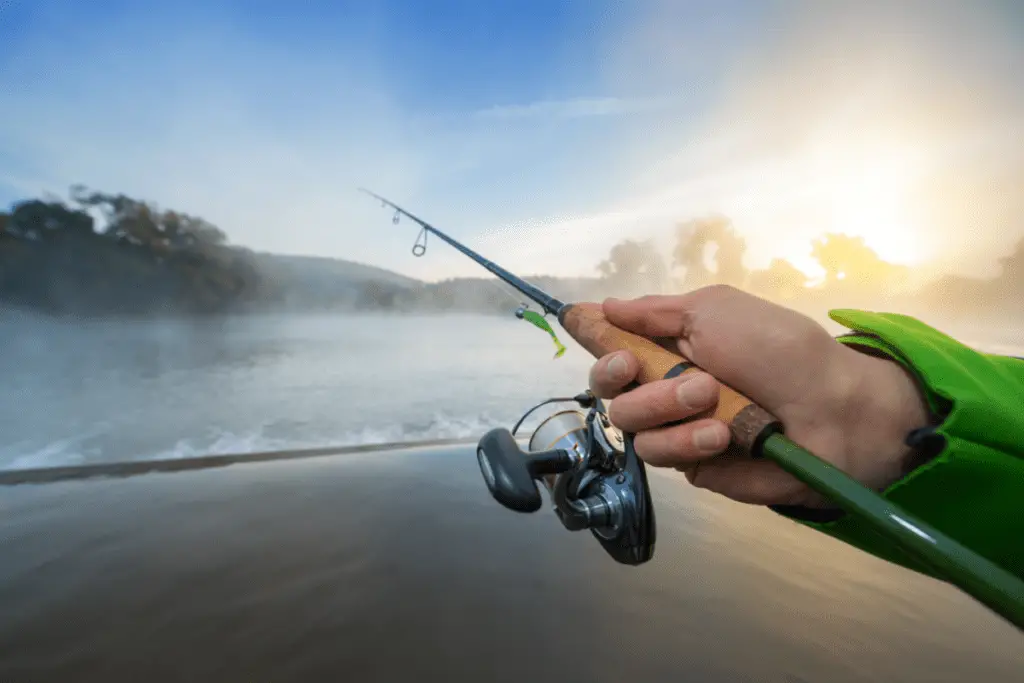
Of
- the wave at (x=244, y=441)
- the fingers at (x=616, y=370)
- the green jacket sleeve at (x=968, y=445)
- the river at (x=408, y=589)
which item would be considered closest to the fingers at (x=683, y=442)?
the fingers at (x=616, y=370)

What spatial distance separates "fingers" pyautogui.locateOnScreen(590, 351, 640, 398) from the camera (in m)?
0.86

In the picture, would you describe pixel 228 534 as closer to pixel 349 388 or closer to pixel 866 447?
pixel 866 447

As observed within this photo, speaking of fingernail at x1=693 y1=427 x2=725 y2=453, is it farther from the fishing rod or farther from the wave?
the wave

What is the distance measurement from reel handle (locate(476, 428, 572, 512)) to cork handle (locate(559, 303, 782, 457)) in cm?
30

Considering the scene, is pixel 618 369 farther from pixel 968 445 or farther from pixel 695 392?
pixel 968 445

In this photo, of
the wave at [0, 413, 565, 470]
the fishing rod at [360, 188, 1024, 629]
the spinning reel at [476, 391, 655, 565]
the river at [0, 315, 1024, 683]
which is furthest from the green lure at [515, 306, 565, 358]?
the wave at [0, 413, 565, 470]

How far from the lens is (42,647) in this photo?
1548 mm

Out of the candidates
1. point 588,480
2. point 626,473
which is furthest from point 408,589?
point 626,473

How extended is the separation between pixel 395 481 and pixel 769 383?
2564mm

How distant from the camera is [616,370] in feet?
2.83

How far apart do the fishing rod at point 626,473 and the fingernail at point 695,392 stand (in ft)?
0.07

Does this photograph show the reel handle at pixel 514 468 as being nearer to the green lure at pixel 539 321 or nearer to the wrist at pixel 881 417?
the green lure at pixel 539 321

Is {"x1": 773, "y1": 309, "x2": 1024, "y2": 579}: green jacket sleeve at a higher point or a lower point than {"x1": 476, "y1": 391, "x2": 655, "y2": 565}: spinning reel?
higher

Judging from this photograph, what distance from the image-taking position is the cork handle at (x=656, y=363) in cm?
65
